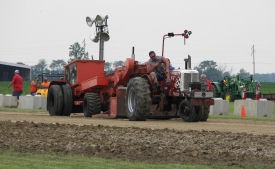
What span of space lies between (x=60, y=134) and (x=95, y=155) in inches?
120

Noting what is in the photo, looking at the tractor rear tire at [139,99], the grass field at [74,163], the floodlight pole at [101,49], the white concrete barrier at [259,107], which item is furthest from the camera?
the floodlight pole at [101,49]

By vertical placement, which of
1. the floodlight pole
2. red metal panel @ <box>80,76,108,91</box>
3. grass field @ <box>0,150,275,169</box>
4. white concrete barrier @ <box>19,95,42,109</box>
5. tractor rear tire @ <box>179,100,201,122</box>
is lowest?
grass field @ <box>0,150,275,169</box>

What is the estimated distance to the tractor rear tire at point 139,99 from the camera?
1593 centimetres

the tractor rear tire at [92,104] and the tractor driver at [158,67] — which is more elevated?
the tractor driver at [158,67]

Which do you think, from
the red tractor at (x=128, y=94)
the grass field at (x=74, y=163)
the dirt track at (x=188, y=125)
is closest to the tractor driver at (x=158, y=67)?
the red tractor at (x=128, y=94)

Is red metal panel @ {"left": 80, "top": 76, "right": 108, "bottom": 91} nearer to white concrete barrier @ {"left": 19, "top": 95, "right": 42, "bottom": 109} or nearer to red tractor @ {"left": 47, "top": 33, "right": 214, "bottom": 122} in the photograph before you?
red tractor @ {"left": 47, "top": 33, "right": 214, "bottom": 122}

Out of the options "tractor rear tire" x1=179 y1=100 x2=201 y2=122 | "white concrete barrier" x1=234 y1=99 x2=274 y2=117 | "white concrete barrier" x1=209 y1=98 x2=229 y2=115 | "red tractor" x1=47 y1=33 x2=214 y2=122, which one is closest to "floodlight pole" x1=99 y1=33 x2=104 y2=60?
"red tractor" x1=47 y1=33 x2=214 y2=122

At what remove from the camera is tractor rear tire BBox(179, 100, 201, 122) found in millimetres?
16203

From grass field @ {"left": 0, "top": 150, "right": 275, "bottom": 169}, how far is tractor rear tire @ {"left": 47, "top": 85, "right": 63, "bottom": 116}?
12450 millimetres

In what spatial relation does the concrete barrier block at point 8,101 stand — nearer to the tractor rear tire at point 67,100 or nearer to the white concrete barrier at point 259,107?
the tractor rear tire at point 67,100

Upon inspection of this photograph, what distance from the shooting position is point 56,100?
20.4 meters

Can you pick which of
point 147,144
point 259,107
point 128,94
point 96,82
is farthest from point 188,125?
point 259,107

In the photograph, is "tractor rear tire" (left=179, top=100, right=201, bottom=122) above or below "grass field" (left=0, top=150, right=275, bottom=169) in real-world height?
above

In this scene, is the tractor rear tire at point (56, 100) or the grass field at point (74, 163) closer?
the grass field at point (74, 163)
